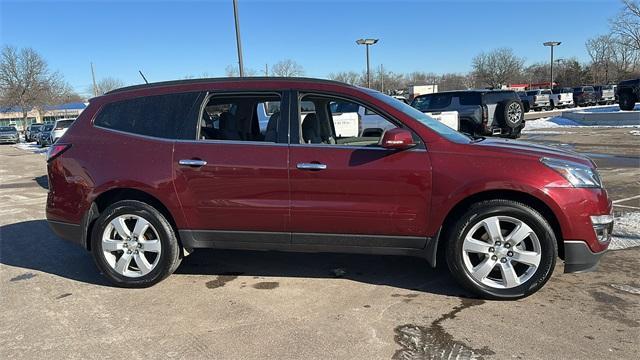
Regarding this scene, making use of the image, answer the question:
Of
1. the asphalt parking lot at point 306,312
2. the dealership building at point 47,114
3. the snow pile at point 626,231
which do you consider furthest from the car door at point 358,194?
→ the dealership building at point 47,114

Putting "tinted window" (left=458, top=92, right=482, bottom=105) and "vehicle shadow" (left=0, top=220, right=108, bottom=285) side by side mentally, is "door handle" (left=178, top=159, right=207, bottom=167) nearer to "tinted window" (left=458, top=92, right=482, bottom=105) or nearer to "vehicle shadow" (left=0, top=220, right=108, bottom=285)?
"vehicle shadow" (left=0, top=220, right=108, bottom=285)

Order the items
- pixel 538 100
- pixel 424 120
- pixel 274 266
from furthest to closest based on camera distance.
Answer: pixel 538 100 → pixel 274 266 → pixel 424 120

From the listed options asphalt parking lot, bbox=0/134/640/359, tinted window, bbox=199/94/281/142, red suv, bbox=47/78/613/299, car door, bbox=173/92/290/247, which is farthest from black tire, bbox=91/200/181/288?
tinted window, bbox=199/94/281/142

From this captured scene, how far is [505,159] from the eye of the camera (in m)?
3.92

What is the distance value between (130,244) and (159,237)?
28cm

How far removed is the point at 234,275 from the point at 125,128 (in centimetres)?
172

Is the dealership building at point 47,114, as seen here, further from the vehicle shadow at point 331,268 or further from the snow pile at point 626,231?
the snow pile at point 626,231

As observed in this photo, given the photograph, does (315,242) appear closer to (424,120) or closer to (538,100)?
(424,120)

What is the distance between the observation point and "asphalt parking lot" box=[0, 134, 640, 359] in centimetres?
332

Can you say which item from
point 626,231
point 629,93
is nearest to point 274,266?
point 626,231

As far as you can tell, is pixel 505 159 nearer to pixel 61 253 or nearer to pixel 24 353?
pixel 24 353

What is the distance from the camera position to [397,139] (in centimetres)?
393

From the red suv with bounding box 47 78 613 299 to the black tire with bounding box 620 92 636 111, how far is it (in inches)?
1037

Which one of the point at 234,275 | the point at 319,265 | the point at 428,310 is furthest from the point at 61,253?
the point at 428,310
